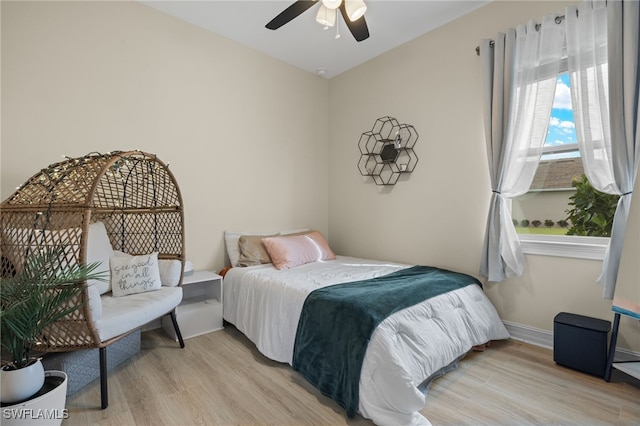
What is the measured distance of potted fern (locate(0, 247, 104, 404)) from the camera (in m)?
1.32

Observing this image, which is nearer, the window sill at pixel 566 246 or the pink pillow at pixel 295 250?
the window sill at pixel 566 246

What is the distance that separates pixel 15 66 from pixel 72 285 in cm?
176

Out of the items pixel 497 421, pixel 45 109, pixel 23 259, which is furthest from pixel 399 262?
pixel 45 109

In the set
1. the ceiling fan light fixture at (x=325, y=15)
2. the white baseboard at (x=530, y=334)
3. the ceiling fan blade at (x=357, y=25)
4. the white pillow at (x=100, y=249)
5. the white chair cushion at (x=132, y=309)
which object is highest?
the ceiling fan light fixture at (x=325, y=15)

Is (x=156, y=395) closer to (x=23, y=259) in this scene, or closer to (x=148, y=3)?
(x=23, y=259)

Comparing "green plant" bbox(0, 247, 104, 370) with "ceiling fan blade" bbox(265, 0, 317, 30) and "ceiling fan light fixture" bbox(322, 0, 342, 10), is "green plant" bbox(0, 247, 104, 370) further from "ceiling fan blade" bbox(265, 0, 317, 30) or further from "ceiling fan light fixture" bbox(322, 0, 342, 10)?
"ceiling fan light fixture" bbox(322, 0, 342, 10)

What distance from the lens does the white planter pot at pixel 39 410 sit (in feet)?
4.16

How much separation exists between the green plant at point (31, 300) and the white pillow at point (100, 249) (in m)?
0.66

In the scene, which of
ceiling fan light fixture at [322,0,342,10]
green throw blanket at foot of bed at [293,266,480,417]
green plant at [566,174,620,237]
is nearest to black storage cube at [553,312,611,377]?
green plant at [566,174,620,237]

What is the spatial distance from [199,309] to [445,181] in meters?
2.54

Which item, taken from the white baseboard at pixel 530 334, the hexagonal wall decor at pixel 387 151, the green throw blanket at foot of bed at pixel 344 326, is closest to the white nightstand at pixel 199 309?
the green throw blanket at foot of bed at pixel 344 326

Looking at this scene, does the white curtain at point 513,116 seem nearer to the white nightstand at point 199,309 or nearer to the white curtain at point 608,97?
the white curtain at point 608,97

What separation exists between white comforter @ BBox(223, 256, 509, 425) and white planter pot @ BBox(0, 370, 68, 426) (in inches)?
46.5

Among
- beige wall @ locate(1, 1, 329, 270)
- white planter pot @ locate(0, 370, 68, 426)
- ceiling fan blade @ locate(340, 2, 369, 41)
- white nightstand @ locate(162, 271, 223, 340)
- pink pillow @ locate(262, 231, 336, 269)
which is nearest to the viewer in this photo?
white planter pot @ locate(0, 370, 68, 426)
